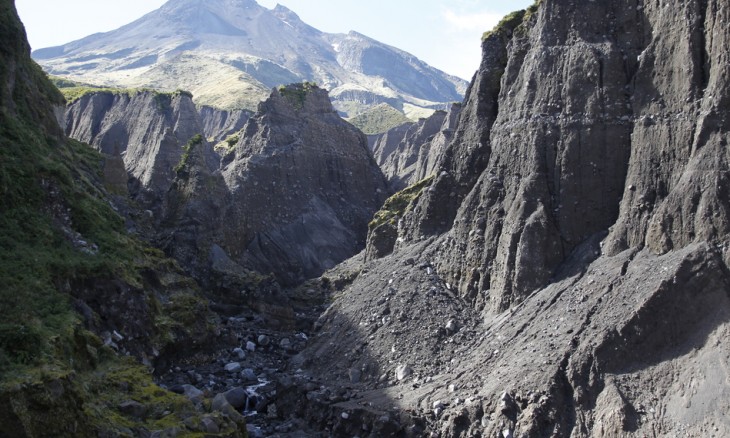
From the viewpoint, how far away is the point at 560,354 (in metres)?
39.2

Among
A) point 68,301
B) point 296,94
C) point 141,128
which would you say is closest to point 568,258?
point 68,301

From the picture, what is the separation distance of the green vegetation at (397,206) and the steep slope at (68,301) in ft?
59.5

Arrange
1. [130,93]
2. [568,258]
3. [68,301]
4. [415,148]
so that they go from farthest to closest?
[415,148], [130,93], [568,258], [68,301]

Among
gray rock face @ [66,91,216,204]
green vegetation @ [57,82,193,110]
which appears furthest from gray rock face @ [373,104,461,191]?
green vegetation @ [57,82,193,110]

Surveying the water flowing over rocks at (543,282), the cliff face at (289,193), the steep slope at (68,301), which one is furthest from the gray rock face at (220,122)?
the steep slope at (68,301)

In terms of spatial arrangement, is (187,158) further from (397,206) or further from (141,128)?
(141,128)

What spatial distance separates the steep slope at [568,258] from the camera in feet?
123

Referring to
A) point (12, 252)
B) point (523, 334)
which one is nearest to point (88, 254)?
point (12, 252)

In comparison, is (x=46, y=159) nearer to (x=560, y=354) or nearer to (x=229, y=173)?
(x=560, y=354)

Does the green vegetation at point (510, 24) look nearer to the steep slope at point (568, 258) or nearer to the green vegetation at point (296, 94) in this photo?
the steep slope at point (568, 258)

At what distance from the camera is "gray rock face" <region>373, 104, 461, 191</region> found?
109 metres

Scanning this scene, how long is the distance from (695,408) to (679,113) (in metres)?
16.7

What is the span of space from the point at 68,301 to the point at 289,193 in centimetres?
5014

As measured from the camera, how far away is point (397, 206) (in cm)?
7269
